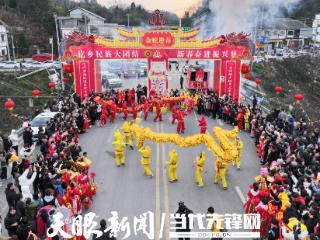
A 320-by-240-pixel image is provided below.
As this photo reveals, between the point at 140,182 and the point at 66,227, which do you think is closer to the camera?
the point at 66,227

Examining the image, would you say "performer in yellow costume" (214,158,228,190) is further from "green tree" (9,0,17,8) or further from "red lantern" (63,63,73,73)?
"green tree" (9,0,17,8)

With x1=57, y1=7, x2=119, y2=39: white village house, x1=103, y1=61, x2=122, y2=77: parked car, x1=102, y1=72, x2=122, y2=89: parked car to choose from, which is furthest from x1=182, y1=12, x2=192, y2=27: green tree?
x1=102, y1=72, x2=122, y2=89: parked car

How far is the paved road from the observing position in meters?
11.3

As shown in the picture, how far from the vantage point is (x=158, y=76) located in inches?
937

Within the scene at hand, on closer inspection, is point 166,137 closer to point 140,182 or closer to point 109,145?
point 140,182

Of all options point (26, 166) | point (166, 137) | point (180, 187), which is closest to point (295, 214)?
point (180, 187)

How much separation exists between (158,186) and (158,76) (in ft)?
40.1

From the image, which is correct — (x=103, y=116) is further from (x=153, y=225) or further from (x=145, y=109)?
(x=153, y=225)

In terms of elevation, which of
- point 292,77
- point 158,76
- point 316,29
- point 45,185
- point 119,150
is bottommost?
point 292,77

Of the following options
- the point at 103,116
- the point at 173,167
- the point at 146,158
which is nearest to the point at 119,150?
the point at 146,158

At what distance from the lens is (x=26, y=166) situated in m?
11.8

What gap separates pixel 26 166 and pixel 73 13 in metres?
54.3

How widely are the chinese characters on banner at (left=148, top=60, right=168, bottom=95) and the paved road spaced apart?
757 centimetres

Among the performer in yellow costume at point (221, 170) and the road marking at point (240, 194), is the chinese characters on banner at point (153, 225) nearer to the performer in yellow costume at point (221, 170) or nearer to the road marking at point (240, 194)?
the road marking at point (240, 194)
